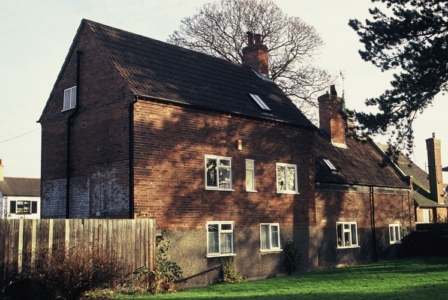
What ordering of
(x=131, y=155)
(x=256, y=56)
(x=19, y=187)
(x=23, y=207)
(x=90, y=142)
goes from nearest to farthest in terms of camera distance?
(x=131, y=155)
(x=90, y=142)
(x=256, y=56)
(x=23, y=207)
(x=19, y=187)

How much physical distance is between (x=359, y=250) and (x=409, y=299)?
621 inches

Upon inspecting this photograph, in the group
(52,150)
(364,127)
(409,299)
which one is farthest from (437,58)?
(52,150)

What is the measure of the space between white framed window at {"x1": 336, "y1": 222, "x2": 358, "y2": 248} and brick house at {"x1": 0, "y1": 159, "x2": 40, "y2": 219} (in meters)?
41.5

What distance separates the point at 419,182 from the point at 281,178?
24754 millimetres

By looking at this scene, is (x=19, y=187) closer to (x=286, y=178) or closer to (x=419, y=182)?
(x=419, y=182)

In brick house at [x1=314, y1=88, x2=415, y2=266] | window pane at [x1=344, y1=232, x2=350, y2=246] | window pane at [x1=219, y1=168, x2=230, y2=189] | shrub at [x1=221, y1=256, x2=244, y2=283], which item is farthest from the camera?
window pane at [x1=344, y1=232, x2=350, y2=246]

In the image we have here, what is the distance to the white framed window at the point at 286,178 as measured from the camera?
83.5 feet

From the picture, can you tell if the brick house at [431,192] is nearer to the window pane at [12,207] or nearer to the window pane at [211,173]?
the window pane at [211,173]

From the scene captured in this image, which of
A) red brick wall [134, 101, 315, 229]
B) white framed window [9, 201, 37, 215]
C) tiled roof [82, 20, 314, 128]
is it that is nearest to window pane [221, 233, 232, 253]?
red brick wall [134, 101, 315, 229]

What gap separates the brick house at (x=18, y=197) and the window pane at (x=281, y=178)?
141 ft

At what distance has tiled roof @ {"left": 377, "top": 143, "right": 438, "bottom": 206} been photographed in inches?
1718

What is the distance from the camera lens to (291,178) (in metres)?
26.1

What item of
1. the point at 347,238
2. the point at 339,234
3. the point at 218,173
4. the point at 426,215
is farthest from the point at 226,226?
the point at 426,215

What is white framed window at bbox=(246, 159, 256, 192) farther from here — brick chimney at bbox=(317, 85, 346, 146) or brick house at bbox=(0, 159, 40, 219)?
brick house at bbox=(0, 159, 40, 219)
